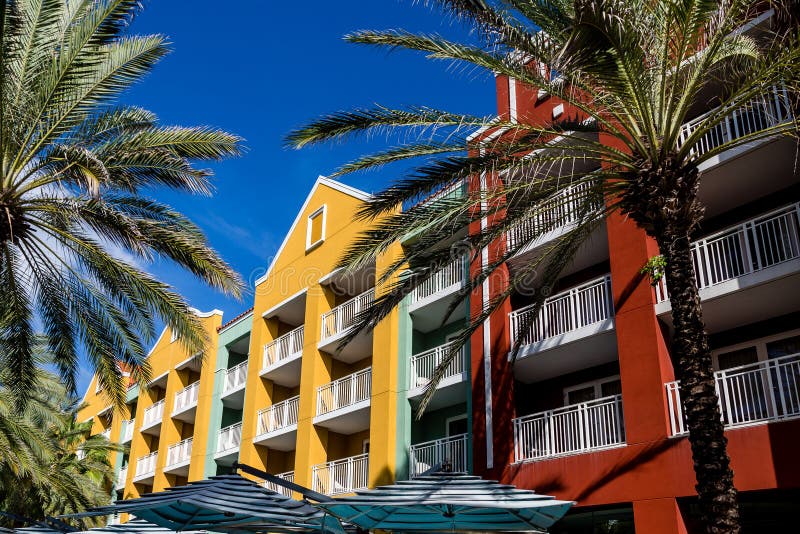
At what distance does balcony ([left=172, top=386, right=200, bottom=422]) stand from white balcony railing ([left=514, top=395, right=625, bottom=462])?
1842 centimetres

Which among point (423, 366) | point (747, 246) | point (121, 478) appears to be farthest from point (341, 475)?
point (121, 478)

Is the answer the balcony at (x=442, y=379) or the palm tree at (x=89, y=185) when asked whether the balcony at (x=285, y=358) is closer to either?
the balcony at (x=442, y=379)

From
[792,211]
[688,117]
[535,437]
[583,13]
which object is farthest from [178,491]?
[688,117]

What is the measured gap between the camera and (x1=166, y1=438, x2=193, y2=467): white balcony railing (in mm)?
31531

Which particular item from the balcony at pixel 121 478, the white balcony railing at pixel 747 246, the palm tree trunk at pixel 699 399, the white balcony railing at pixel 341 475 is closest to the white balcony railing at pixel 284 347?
the white balcony railing at pixel 341 475

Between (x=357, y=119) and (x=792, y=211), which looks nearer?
(x=357, y=119)

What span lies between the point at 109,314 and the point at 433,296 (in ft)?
28.9

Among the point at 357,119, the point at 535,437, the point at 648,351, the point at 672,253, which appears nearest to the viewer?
the point at 672,253

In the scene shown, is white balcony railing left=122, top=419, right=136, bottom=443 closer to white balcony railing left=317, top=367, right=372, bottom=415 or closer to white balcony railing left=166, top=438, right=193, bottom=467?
white balcony railing left=166, top=438, right=193, bottom=467

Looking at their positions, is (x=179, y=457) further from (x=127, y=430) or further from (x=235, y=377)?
(x=127, y=430)

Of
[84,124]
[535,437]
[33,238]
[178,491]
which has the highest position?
[84,124]

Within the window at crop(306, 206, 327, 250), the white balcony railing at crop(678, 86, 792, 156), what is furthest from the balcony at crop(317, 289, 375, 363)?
the white balcony railing at crop(678, 86, 792, 156)

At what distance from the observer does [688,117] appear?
17.0m

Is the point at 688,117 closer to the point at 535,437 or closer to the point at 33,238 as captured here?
the point at 535,437
